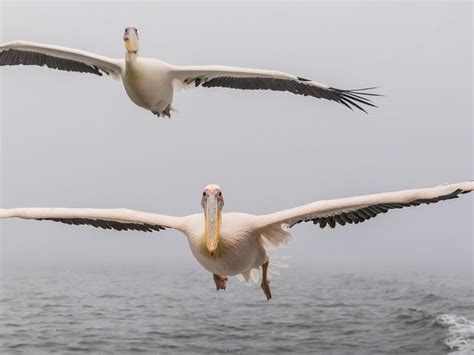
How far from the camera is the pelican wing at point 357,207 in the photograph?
8391mm

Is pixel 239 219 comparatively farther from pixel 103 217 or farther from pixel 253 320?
pixel 253 320

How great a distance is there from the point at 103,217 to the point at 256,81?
443 centimetres

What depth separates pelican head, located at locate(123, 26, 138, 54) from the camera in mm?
11570

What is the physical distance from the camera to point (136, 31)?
11742 mm

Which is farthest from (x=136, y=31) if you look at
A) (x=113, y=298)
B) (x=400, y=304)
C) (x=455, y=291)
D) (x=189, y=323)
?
(x=113, y=298)

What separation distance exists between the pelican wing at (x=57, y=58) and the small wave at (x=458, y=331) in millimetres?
16630

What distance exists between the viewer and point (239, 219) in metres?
8.82

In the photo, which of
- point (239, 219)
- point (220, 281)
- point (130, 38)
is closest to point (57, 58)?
point (130, 38)

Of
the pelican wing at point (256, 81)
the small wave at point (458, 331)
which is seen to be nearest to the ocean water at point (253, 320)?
the small wave at point (458, 331)

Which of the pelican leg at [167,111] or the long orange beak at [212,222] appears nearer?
the long orange beak at [212,222]

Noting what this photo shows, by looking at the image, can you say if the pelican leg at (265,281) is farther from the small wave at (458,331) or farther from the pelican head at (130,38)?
the small wave at (458,331)

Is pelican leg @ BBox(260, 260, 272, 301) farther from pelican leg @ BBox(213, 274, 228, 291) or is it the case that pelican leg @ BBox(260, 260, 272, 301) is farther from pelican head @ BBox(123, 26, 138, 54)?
pelican head @ BBox(123, 26, 138, 54)

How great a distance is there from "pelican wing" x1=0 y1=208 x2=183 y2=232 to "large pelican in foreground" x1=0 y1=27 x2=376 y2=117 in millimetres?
2792

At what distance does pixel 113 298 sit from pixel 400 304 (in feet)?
53.7
